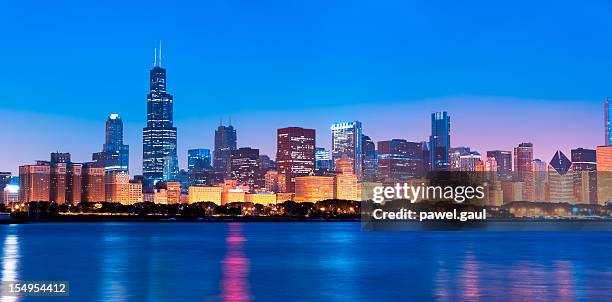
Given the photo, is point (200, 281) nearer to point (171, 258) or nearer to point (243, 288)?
point (243, 288)

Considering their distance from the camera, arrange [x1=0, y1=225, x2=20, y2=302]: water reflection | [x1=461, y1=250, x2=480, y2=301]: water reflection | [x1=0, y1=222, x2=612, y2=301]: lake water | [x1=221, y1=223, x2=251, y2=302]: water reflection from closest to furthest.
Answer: [x1=0, y1=225, x2=20, y2=302]: water reflection, [x1=221, y1=223, x2=251, y2=302]: water reflection, [x1=461, y1=250, x2=480, y2=301]: water reflection, [x1=0, y1=222, x2=612, y2=301]: lake water

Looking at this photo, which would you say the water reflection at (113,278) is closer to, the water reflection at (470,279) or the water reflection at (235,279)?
the water reflection at (235,279)

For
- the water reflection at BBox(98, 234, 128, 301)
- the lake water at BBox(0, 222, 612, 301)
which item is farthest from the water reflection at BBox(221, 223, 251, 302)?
the water reflection at BBox(98, 234, 128, 301)

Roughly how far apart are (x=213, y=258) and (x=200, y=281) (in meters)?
20.5

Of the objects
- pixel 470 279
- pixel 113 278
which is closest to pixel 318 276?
pixel 470 279

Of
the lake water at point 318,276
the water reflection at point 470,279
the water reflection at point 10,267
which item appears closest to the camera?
the water reflection at point 10,267

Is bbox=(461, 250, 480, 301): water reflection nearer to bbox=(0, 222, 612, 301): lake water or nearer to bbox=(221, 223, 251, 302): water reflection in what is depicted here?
bbox=(0, 222, 612, 301): lake water

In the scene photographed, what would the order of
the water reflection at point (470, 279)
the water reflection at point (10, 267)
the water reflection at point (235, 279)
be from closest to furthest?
the water reflection at point (10, 267) < the water reflection at point (235, 279) < the water reflection at point (470, 279)

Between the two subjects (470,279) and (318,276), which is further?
(318,276)

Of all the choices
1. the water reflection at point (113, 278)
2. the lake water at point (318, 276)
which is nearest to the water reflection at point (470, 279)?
the lake water at point (318, 276)

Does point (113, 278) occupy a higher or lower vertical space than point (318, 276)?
higher

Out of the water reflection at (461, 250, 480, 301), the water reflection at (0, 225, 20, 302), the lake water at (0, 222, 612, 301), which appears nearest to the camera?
the water reflection at (0, 225, 20, 302)

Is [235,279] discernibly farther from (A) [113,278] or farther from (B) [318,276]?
(A) [113,278]

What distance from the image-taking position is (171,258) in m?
61.4
